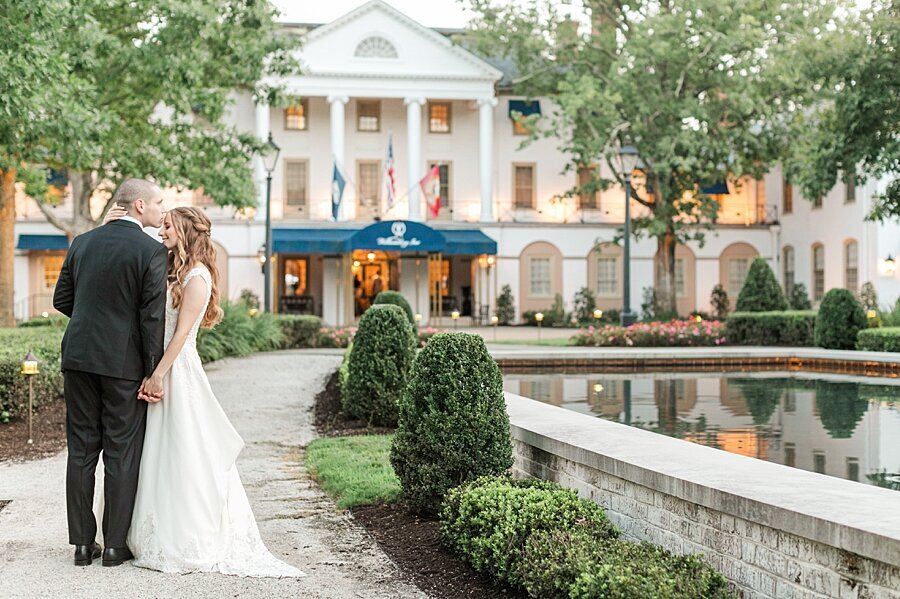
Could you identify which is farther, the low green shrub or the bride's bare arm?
the low green shrub

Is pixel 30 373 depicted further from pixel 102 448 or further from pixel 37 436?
pixel 102 448

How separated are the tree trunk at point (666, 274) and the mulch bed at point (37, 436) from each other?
23705 millimetres

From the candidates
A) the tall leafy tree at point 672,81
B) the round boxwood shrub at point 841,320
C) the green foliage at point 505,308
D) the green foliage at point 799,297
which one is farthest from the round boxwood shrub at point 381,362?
the green foliage at point 799,297

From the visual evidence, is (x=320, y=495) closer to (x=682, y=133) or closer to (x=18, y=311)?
(x=682, y=133)

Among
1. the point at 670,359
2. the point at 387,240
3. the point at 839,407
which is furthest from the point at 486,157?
the point at 839,407

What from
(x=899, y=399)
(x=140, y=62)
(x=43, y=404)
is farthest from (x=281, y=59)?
(x=899, y=399)

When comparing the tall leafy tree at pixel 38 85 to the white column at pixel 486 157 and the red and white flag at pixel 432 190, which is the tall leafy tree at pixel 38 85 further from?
the white column at pixel 486 157

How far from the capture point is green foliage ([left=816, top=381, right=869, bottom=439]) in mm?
9984

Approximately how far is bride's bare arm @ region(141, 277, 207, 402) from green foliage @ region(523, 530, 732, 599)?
6.80ft

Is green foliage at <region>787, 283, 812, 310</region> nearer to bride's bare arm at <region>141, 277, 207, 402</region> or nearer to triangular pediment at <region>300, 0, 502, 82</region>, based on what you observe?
triangular pediment at <region>300, 0, 502, 82</region>

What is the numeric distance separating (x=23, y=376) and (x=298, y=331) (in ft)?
43.8

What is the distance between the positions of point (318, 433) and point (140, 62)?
8.25 metres

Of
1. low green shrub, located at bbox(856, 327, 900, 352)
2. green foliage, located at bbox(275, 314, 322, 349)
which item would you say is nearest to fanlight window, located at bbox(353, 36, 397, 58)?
green foliage, located at bbox(275, 314, 322, 349)

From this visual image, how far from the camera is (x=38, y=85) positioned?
488 inches
